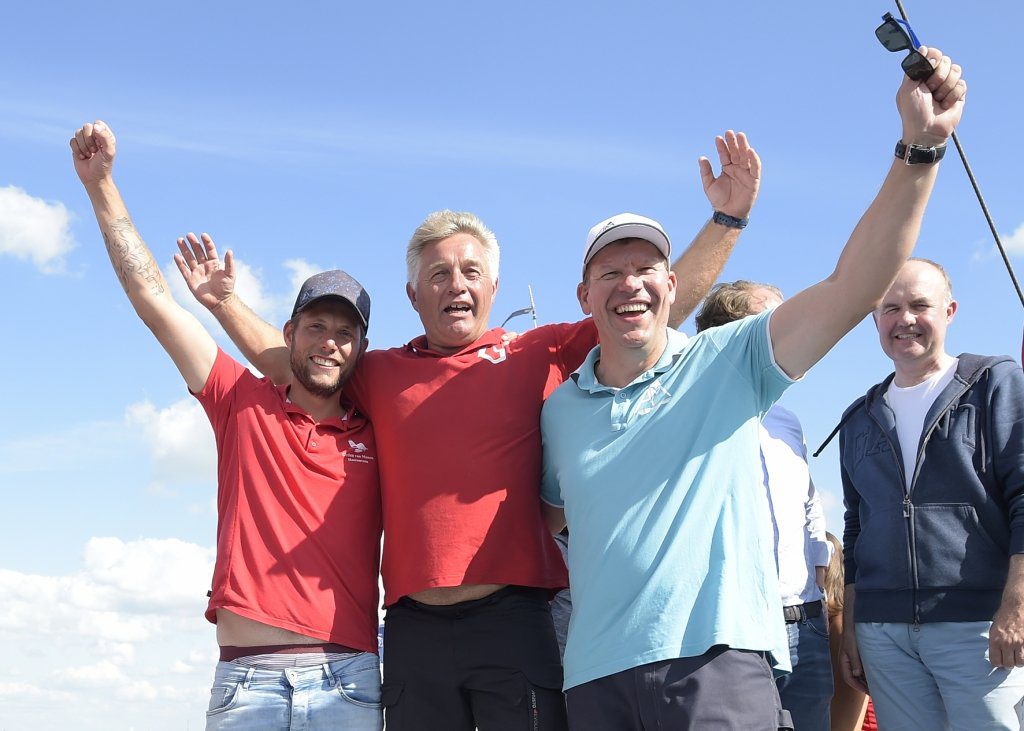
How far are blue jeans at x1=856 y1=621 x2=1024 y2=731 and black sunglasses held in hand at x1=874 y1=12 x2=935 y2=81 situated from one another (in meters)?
2.39

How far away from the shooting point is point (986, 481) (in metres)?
4.31

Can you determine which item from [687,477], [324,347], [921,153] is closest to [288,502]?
[324,347]

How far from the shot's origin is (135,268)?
14.9 ft

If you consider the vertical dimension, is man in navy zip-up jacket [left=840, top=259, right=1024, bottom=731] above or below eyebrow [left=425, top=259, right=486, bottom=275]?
below

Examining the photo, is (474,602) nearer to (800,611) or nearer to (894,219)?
(800,611)


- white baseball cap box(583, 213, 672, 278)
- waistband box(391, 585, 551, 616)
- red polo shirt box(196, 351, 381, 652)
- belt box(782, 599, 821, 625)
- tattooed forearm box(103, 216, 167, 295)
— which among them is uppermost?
tattooed forearm box(103, 216, 167, 295)

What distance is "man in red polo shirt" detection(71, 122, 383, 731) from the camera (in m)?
3.92

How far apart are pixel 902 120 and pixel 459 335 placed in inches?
81.1

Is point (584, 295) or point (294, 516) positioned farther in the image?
Answer: point (294, 516)

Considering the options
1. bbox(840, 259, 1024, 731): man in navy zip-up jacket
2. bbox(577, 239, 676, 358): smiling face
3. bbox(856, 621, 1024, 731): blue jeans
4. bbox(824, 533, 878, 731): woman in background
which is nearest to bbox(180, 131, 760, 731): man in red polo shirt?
bbox(577, 239, 676, 358): smiling face

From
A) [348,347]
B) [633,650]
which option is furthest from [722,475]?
[348,347]

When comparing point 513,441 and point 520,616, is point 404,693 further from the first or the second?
point 513,441

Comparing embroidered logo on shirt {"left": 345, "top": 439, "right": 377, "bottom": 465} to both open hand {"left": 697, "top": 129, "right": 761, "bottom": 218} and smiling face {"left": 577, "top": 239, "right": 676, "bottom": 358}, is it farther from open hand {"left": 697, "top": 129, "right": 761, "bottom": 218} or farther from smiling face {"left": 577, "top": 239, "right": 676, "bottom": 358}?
open hand {"left": 697, "top": 129, "right": 761, "bottom": 218}

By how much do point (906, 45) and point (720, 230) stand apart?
132cm
